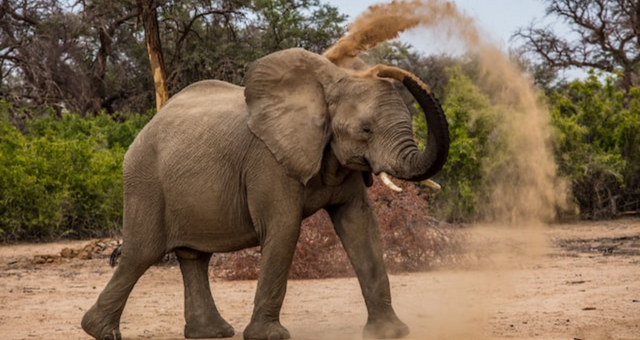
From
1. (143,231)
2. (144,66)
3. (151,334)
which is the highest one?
(144,66)

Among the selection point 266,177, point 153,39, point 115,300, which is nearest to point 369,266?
point 266,177

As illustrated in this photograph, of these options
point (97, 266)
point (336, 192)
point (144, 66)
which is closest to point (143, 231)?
point (336, 192)

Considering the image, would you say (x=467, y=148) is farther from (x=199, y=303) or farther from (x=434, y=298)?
(x=199, y=303)

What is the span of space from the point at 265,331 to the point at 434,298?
2994mm

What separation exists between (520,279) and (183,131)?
462 cm

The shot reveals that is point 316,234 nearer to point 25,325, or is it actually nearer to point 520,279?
point 520,279

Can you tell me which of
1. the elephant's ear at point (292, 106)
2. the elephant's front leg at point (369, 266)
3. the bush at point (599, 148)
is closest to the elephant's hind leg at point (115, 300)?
the elephant's ear at point (292, 106)

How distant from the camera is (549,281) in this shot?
10992 millimetres

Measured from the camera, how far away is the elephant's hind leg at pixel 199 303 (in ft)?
26.6

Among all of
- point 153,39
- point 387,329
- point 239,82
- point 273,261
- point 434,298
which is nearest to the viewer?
point 273,261

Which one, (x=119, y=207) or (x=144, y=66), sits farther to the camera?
(x=144, y=66)

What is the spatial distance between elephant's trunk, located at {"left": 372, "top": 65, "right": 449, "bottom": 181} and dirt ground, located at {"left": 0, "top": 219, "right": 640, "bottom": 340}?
132cm

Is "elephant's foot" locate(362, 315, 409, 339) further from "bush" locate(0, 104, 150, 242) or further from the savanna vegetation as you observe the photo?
"bush" locate(0, 104, 150, 242)

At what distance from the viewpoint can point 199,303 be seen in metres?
8.16
